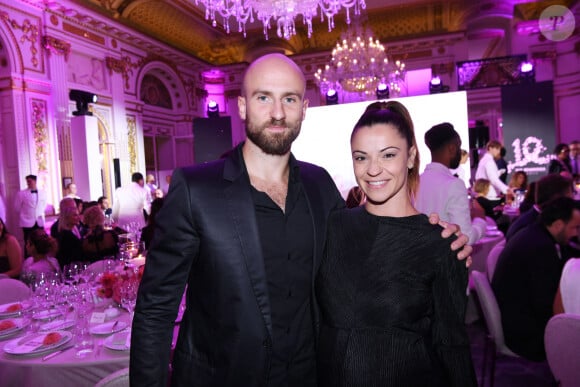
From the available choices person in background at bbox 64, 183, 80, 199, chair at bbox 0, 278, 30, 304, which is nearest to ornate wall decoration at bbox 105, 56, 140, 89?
person in background at bbox 64, 183, 80, 199

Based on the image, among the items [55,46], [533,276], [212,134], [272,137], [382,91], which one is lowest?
[533,276]

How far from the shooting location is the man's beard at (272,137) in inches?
63.4

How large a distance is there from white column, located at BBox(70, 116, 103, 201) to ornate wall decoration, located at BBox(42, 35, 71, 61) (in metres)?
1.37

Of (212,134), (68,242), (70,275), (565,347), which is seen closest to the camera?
(565,347)

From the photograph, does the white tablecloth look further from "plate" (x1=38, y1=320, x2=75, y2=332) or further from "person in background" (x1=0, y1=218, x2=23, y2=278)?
"person in background" (x1=0, y1=218, x2=23, y2=278)

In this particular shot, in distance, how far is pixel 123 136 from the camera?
10938mm

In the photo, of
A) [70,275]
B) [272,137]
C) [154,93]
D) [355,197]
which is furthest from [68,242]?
[154,93]

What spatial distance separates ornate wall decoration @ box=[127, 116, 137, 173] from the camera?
11.2 m

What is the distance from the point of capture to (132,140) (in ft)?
37.2

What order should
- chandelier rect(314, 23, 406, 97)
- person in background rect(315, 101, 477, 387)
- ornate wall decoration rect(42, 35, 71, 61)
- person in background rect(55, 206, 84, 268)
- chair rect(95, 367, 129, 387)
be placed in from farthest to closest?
1. chandelier rect(314, 23, 406, 97)
2. ornate wall decoration rect(42, 35, 71, 61)
3. person in background rect(55, 206, 84, 268)
4. chair rect(95, 367, 129, 387)
5. person in background rect(315, 101, 477, 387)

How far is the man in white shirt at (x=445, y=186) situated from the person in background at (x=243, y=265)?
63.3 inches

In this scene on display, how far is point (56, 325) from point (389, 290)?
219cm

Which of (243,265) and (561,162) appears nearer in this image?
(243,265)

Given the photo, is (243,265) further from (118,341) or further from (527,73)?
(527,73)
